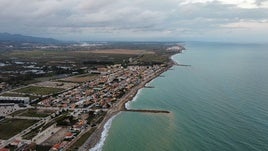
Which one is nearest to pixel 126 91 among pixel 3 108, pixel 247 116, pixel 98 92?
pixel 98 92

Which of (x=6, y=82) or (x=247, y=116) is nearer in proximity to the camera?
(x=247, y=116)

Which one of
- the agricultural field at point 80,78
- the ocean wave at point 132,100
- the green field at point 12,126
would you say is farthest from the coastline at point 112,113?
the agricultural field at point 80,78

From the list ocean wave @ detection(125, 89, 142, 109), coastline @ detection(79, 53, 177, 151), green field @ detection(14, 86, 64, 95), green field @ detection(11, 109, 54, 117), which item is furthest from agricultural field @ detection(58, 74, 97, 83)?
green field @ detection(11, 109, 54, 117)

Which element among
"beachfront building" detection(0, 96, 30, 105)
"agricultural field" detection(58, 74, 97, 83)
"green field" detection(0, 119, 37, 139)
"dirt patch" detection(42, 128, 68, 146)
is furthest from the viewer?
"agricultural field" detection(58, 74, 97, 83)

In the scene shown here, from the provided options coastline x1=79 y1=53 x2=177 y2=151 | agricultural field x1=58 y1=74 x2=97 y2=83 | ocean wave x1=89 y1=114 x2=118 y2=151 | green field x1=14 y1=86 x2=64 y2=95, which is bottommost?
ocean wave x1=89 y1=114 x2=118 y2=151

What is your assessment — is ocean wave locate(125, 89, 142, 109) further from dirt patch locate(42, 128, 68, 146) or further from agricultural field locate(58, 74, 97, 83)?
agricultural field locate(58, 74, 97, 83)

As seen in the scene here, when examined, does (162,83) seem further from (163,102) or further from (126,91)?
(163,102)

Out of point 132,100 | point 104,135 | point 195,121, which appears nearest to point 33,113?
point 104,135

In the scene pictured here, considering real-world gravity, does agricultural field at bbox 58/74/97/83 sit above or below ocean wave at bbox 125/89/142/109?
above

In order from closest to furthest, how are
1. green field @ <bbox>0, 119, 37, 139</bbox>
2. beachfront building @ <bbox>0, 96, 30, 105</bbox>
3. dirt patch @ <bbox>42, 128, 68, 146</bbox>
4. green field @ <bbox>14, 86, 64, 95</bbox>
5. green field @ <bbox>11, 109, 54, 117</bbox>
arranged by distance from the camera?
1. dirt patch @ <bbox>42, 128, 68, 146</bbox>
2. green field @ <bbox>0, 119, 37, 139</bbox>
3. green field @ <bbox>11, 109, 54, 117</bbox>
4. beachfront building @ <bbox>0, 96, 30, 105</bbox>
5. green field @ <bbox>14, 86, 64, 95</bbox>
